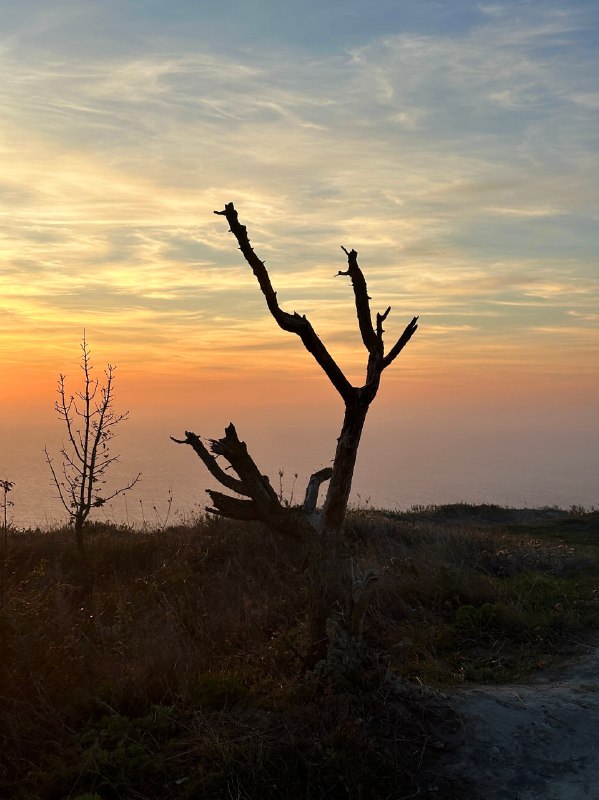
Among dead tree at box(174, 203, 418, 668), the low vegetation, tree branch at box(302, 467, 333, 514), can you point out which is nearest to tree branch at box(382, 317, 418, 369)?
dead tree at box(174, 203, 418, 668)

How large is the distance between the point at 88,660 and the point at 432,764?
3422 mm

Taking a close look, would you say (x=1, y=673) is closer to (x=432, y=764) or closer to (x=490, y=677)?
(x=432, y=764)

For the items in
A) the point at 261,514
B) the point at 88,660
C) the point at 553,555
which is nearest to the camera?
the point at 88,660

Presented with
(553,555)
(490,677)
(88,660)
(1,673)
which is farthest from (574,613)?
(1,673)

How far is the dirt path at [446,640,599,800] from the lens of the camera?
517cm

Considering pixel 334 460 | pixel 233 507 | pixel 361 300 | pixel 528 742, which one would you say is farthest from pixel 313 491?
pixel 528 742

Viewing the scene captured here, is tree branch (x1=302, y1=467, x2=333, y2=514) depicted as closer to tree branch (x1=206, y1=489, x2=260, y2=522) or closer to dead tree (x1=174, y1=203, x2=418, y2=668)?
dead tree (x1=174, y1=203, x2=418, y2=668)

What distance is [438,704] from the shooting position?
6.07 m

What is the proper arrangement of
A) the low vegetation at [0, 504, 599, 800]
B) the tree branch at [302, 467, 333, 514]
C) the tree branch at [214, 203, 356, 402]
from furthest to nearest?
1. the tree branch at [302, 467, 333, 514]
2. the tree branch at [214, 203, 356, 402]
3. the low vegetation at [0, 504, 599, 800]

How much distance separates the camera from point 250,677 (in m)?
6.89

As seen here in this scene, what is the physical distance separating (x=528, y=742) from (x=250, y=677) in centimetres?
262

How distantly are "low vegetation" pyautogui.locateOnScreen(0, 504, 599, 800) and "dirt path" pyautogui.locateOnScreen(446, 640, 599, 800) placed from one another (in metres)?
0.23

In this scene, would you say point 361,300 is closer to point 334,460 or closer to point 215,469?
point 334,460

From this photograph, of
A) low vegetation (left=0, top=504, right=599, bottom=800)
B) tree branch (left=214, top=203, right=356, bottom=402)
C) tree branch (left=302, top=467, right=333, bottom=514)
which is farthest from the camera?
tree branch (left=302, top=467, right=333, bottom=514)
